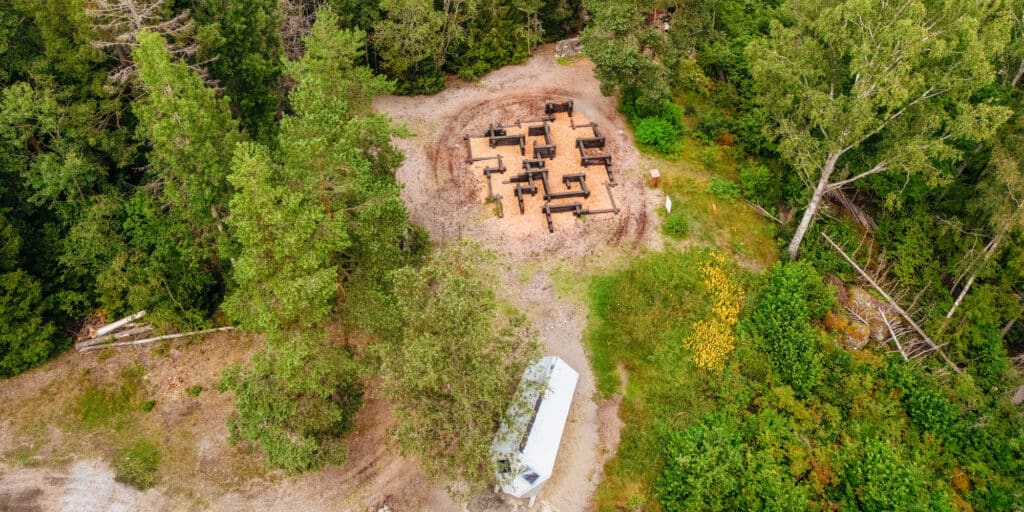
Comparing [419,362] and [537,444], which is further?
[537,444]

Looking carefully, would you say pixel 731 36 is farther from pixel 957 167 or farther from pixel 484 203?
pixel 484 203

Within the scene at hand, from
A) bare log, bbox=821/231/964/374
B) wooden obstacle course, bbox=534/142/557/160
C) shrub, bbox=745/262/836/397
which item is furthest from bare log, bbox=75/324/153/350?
bare log, bbox=821/231/964/374

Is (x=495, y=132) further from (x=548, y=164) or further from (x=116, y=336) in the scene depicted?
(x=116, y=336)

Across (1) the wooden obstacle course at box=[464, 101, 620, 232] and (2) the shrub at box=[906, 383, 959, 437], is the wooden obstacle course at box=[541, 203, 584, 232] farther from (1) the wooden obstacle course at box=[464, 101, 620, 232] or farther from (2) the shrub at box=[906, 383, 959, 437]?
(2) the shrub at box=[906, 383, 959, 437]

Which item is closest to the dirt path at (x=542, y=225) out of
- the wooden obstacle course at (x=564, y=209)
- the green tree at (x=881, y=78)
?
the wooden obstacle course at (x=564, y=209)

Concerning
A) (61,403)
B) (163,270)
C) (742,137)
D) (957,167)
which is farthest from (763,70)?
(61,403)

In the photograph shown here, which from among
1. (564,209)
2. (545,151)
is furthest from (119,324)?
(545,151)
